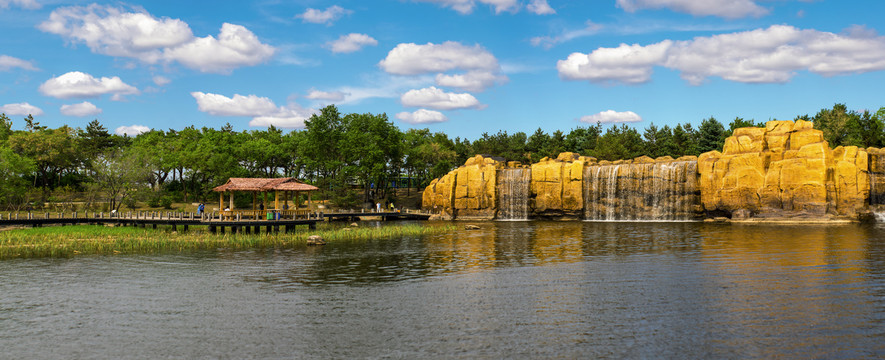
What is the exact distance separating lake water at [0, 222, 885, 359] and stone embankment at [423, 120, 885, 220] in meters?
22.8

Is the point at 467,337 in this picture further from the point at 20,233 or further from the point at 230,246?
the point at 20,233

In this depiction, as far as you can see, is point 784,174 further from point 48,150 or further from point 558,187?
point 48,150

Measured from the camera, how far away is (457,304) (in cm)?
2012

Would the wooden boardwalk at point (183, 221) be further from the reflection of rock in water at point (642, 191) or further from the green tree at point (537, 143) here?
the green tree at point (537, 143)

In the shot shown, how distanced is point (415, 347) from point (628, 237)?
32.1m

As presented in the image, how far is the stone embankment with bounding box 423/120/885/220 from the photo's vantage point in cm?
5344

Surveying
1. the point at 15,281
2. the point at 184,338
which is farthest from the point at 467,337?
the point at 15,281

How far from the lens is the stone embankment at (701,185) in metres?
53.4

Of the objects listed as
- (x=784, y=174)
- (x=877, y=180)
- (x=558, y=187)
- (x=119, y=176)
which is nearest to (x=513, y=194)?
(x=558, y=187)

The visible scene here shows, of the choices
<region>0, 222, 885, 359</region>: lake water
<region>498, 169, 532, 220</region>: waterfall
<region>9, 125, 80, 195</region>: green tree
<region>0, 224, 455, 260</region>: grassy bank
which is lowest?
<region>0, 222, 885, 359</region>: lake water

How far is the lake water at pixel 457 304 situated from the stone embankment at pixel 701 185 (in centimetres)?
2278

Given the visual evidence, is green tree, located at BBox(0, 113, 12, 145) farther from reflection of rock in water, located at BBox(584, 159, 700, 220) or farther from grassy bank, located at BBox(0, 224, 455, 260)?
A: reflection of rock in water, located at BBox(584, 159, 700, 220)

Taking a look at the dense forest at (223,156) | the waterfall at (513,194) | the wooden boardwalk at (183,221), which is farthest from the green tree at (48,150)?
the waterfall at (513,194)

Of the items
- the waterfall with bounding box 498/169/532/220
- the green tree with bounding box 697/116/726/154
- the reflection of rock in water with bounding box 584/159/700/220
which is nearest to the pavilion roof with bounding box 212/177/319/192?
the waterfall with bounding box 498/169/532/220
